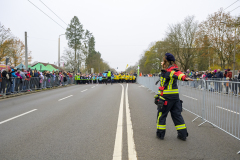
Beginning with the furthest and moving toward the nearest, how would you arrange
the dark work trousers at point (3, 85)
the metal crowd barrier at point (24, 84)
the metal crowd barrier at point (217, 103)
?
the metal crowd barrier at point (24, 84) → the dark work trousers at point (3, 85) → the metal crowd barrier at point (217, 103)

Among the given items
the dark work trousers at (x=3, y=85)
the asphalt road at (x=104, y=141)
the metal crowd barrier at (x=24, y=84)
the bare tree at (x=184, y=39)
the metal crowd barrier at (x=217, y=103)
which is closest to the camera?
the asphalt road at (x=104, y=141)

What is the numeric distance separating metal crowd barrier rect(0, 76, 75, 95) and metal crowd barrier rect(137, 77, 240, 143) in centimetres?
1184

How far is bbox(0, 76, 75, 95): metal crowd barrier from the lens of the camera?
1464cm

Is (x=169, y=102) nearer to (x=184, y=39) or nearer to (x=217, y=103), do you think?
(x=217, y=103)

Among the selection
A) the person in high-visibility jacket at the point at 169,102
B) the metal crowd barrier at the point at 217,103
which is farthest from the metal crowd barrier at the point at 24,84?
the person in high-visibility jacket at the point at 169,102

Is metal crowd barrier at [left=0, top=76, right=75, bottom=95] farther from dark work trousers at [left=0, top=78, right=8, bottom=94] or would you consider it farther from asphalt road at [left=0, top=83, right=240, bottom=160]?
asphalt road at [left=0, top=83, right=240, bottom=160]

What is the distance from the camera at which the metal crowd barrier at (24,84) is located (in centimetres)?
1464

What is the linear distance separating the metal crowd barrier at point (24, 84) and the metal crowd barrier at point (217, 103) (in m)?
11.8

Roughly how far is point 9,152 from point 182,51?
43.2 metres

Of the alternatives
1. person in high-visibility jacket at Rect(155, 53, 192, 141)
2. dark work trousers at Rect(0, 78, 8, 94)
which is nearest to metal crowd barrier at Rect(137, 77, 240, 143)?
person in high-visibility jacket at Rect(155, 53, 192, 141)

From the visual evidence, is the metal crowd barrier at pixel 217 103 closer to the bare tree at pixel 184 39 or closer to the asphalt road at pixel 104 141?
the asphalt road at pixel 104 141

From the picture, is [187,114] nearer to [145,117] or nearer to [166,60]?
[145,117]

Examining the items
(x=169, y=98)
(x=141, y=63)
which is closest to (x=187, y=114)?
(x=169, y=98)

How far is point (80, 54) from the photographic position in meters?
51.2
